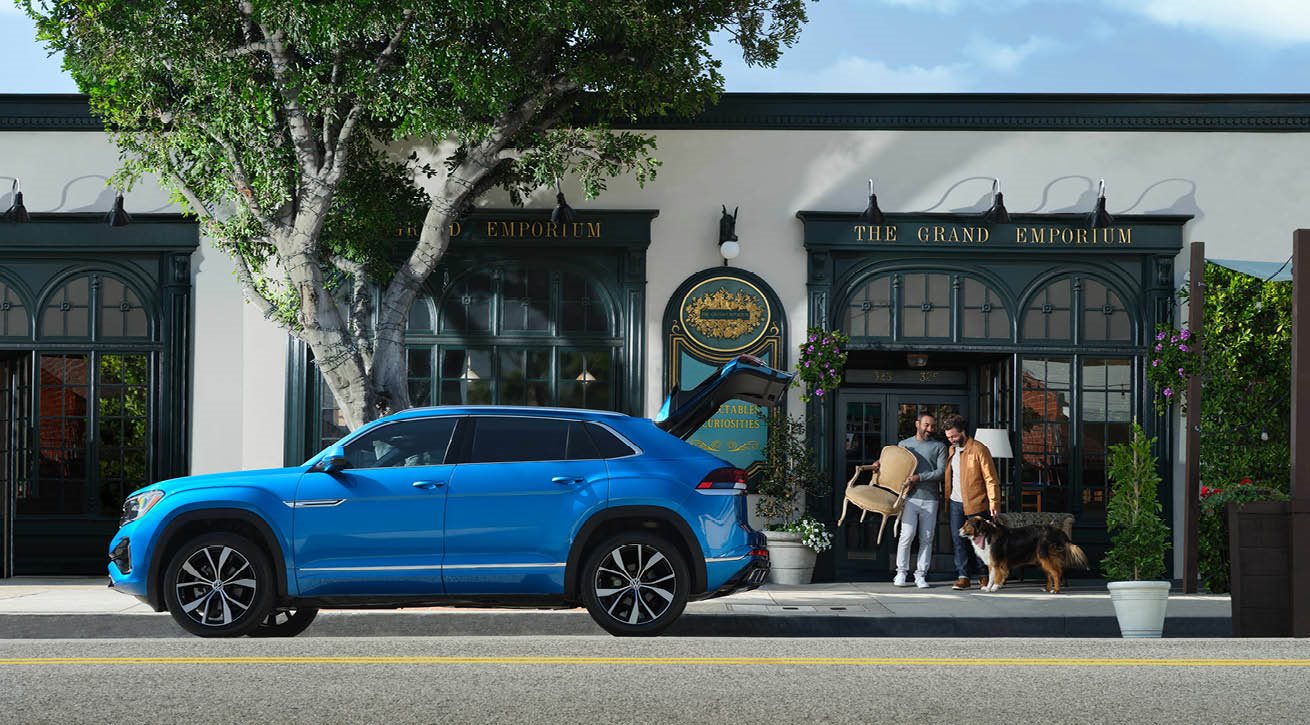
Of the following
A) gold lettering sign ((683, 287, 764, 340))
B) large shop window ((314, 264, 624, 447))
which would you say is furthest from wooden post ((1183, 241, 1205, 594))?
large shop window ((314, 264, 624, 447))

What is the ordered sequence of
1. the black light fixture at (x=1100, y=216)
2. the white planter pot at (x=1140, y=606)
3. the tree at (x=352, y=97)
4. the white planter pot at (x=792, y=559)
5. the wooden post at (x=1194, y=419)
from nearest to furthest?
the white planter pot at (x=1140, y=606) < the tree at (x=352, y=97) < the white planter pot at (x=792, y=559) < the wooden post at (x=1194, y=419) < the black light fixture at (x=1100, y=216)

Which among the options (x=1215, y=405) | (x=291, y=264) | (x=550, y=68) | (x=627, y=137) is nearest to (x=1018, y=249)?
(x=1215, y=405)

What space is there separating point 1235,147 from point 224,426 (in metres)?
12.6

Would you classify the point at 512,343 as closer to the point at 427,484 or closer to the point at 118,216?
the point at 118,216

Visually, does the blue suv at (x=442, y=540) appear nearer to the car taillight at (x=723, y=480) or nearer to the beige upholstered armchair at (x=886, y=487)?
the car taillight at (x=723, y=480)

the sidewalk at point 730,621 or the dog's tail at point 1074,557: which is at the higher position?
the dog's tail at point 1074,557

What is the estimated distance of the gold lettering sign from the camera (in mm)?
16625

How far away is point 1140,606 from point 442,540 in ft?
18.3

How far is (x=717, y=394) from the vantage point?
39.4 ft

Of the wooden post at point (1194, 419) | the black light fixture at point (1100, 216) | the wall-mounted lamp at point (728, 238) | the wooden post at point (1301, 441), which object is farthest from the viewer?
the wall-mounted lamp at point (728, 238)

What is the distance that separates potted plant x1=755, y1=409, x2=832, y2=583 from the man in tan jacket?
149cm

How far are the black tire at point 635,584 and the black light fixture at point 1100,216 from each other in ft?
27.9

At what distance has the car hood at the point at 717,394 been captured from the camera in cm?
1159

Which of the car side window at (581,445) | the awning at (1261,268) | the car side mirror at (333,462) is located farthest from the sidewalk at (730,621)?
the awning at (1261,268)
